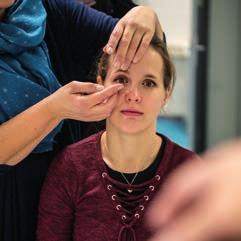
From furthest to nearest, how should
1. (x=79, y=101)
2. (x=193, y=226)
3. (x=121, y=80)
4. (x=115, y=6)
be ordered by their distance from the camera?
(x=115, y=6) < (x=121, y=80) < (x=79, y=101) < (x=193, y=226)

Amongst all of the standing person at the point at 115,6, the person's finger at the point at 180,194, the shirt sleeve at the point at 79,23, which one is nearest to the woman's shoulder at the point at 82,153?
the shirt sleeve at the point at 79,23

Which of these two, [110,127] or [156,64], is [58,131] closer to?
[110,127]

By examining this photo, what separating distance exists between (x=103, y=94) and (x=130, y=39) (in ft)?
0.45

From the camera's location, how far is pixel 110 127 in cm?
110

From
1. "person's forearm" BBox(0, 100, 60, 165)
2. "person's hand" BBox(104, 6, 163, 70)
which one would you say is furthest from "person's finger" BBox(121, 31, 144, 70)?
"person's forearm" BBox(0, 100, 60, 165)

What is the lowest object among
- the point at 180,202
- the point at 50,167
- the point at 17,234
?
the point at 17,234

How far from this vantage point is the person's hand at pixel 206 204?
270 millimetres

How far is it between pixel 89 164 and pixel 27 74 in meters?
0.24

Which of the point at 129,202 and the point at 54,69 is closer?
the point at 129,202

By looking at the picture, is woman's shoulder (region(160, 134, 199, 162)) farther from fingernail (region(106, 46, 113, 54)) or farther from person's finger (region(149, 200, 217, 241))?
person's finger (region(149, 200, 217, 241))

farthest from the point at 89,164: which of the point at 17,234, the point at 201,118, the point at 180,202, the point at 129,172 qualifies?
the point at 201,118

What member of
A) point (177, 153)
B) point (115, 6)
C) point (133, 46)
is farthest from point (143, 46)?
point (115, 6)

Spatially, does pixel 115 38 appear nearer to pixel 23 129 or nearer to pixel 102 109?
pixel 102 109

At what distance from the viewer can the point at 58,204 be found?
107cm
